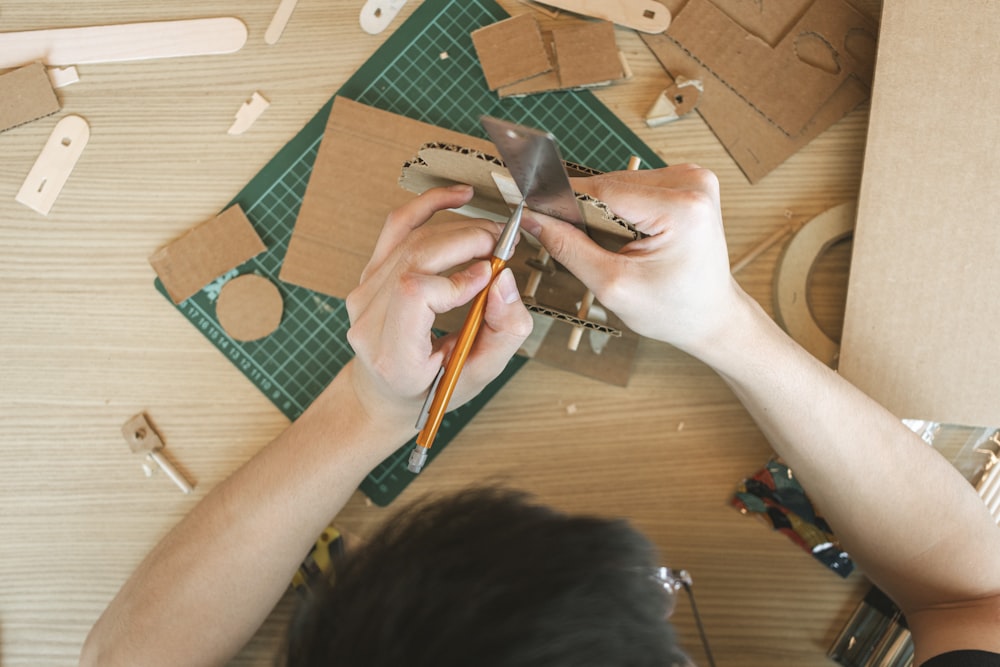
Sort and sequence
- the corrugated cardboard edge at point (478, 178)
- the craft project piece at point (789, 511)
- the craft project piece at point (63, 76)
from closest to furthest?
the corrugated cardboard edge at point (478, 178), the craft project piece at point (789, 511), the craft project piece at point (63, 76)

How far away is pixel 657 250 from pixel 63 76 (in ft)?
2.84

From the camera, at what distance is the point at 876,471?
2.36 feet

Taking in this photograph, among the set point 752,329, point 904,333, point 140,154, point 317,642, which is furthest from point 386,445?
point 904,333

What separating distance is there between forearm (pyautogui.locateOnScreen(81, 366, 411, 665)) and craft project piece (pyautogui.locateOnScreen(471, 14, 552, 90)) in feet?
1.54

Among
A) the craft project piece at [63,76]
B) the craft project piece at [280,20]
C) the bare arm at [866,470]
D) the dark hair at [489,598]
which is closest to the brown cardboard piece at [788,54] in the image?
the bare arm at [866,470]

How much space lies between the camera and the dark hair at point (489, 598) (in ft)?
1.45

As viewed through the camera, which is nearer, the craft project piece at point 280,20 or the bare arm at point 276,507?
the bare arm at point 276,507

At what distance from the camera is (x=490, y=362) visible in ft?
2.27

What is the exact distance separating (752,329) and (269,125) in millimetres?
694

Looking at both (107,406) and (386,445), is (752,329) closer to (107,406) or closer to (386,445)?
(386,445)

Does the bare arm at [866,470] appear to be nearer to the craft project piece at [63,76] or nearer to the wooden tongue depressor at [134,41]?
the wooden tongue depressor at [134,41]

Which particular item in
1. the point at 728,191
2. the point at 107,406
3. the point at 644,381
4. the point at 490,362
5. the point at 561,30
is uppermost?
the point at 561,30

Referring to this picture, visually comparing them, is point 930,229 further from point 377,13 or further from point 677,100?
point 377,13

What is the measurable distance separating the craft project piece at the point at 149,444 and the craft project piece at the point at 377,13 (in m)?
0.62
